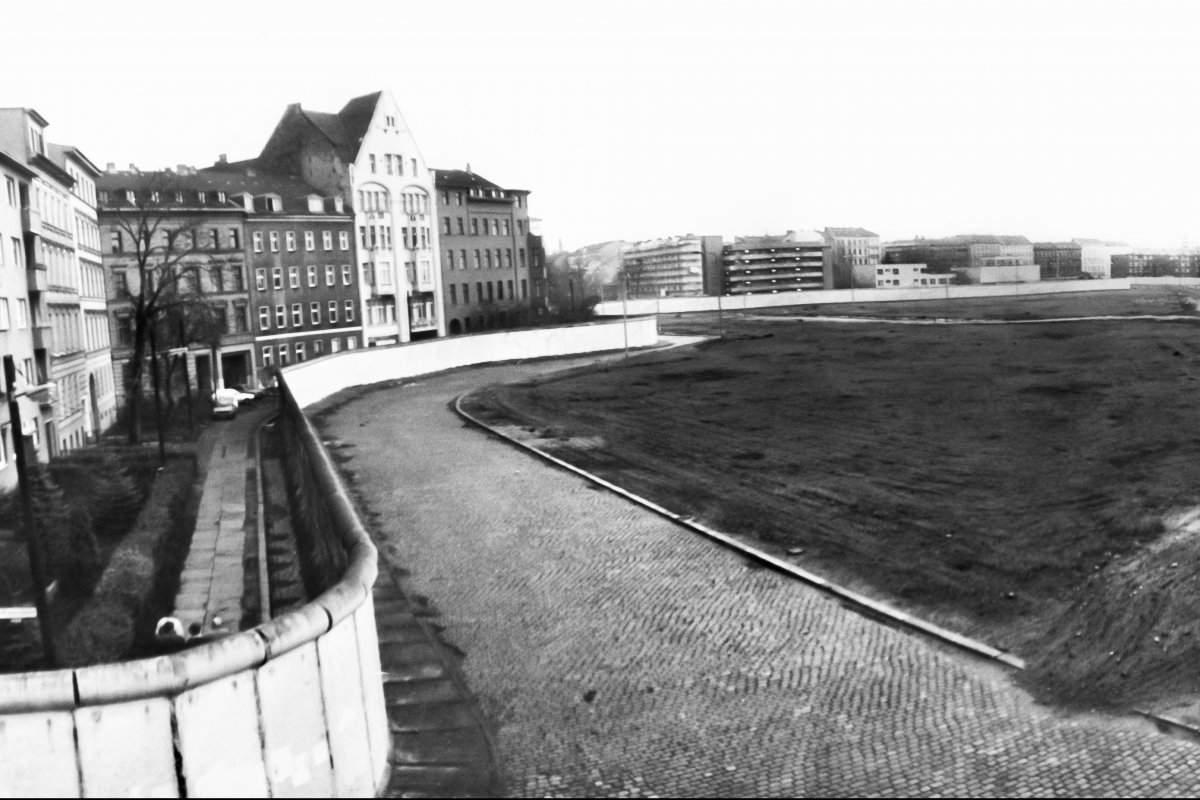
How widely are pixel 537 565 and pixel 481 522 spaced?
2941 mm

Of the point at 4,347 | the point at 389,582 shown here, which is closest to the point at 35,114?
the point at 4,347

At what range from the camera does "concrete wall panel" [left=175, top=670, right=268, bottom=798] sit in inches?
268

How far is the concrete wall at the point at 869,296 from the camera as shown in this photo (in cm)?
11944

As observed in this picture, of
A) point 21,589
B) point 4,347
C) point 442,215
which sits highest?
point 442,215

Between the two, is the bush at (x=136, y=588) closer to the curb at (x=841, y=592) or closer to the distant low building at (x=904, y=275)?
the curb at (x=841, y=592)

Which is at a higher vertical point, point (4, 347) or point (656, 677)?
point (4, 347)

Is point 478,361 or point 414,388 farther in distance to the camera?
point 478,361

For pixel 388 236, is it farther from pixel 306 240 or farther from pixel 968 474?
pixel 968 474

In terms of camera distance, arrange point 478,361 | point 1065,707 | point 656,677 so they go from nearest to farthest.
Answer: point 1065,707 < point 656,677 < point 478,361

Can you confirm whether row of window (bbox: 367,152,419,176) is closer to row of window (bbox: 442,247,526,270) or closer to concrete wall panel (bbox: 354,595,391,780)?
row of window (bbox: 442,247,526,270)

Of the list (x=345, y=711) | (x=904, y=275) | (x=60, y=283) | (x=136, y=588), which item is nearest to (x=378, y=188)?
(x=60, y=283)

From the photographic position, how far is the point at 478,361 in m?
55.1

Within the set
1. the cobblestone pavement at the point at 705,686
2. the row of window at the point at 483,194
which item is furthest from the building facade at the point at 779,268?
the cobblestone pavement at the point at 705,686

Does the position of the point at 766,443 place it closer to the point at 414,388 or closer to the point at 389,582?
the point at 389,582
